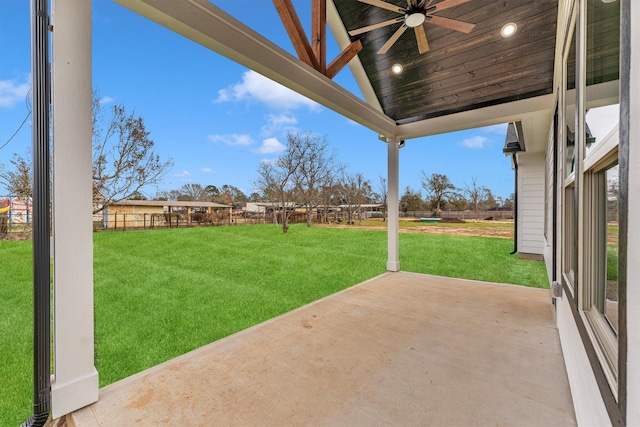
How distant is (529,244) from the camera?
20.6ft

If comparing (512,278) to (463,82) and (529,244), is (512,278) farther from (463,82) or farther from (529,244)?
(463,82)

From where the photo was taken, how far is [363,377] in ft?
6.27

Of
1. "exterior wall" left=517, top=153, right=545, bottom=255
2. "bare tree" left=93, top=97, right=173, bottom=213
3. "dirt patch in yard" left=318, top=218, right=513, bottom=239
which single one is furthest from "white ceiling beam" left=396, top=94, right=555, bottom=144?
"dirt patch in yard" left=318, top=218, right=513, bottom=239

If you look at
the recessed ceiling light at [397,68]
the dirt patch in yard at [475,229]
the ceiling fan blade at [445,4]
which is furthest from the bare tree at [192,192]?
the ceiling fan blade at [445,4]

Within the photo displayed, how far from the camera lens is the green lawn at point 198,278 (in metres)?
2.41

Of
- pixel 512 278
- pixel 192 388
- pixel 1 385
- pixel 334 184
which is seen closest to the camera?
pixel 192 388

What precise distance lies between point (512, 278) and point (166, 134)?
695 centimetres

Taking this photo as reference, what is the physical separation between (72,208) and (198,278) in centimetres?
345

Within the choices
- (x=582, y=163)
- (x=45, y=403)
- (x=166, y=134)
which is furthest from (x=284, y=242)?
(x=582, y=163)

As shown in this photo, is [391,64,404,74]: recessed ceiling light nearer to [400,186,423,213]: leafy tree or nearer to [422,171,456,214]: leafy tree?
[422,171,456,214]: leafy tree

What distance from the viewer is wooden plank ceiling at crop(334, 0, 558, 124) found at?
3.05m

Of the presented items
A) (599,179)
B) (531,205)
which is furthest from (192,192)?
(531,205)

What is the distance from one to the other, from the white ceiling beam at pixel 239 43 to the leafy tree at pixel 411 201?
1148 cm

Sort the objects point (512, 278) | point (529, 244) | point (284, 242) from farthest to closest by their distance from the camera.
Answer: point (284, 242) → point (529, 244) → point (512, 278)
